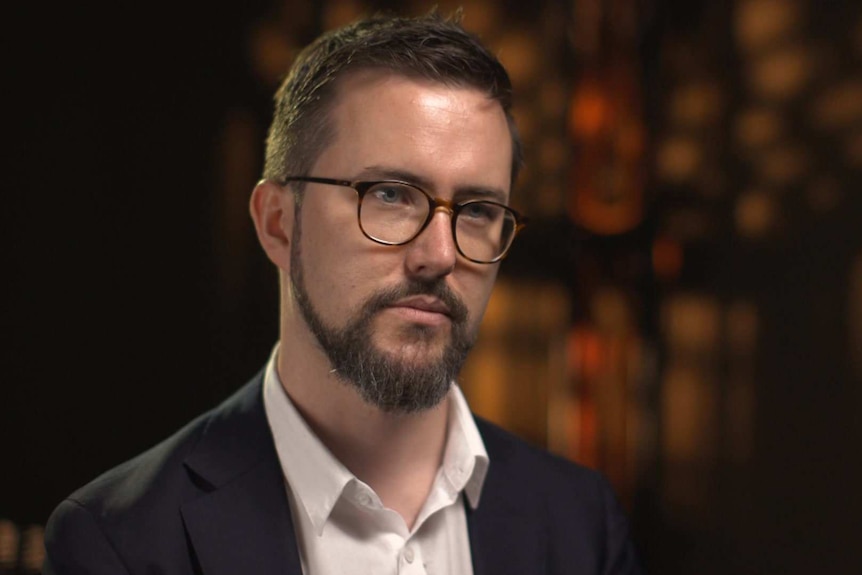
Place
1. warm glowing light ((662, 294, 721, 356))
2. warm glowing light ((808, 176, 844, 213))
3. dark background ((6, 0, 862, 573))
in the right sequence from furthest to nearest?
warm glowing light ((662, 294, 721, 356)) < warm glowing light ((808, 176, 844, 213)) < dark background ((6, 0, 862, 573))

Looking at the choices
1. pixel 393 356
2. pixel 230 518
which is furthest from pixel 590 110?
pixel 230 518

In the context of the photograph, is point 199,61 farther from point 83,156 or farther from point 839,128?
point 839,128

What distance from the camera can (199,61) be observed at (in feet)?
7.44

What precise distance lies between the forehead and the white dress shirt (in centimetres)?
46

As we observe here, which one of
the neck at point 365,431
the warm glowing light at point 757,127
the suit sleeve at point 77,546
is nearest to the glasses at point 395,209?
the neck at point 365,431

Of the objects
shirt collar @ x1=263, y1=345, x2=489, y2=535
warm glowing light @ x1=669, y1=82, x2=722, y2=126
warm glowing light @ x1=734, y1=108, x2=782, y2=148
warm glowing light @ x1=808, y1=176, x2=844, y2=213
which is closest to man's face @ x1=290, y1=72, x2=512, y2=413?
shirt collar @ x1=263, y1=345, x2=489, y2=535

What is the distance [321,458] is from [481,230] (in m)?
0.48

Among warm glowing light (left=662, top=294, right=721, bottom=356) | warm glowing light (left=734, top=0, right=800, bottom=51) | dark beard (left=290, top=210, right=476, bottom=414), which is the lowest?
warm glowing light (left=662, top=294, right=721, bottom=356)

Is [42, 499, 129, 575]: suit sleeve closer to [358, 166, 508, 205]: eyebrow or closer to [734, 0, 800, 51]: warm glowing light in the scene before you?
[358, 166, 508, 205]: eyebrow

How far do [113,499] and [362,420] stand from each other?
16.9 inches

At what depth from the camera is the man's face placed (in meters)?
1.54

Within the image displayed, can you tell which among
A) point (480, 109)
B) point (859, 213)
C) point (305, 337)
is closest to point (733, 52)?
point (859, 213)

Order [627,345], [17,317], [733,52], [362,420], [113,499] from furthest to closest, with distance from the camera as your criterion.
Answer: [627,345] → [733,52] → [17,317] → [362,420] → [113,499]

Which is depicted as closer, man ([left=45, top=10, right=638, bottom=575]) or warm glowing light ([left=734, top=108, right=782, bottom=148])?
man ([left=45, top=10, right=638, bottom=575])
